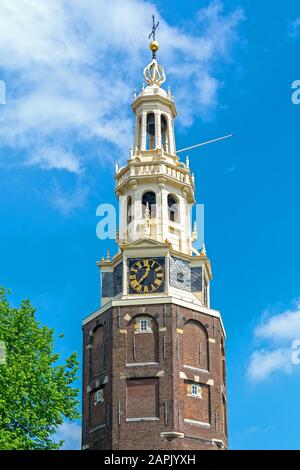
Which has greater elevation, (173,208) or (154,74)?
(154,74)

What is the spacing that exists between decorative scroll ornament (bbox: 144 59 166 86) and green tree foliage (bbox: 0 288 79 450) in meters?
24.2

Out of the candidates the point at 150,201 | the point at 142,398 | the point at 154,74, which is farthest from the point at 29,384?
the point at 154,74

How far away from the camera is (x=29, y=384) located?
2266 inches

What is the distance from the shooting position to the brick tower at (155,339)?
64500mm

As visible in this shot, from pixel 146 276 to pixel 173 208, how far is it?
718cm

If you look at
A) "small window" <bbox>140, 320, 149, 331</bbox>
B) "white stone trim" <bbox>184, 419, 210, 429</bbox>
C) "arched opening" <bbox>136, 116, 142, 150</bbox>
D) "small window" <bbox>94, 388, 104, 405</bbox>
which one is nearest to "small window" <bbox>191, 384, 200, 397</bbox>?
"white stone trim" <bbox>184, 419, 210, 429</bbox>

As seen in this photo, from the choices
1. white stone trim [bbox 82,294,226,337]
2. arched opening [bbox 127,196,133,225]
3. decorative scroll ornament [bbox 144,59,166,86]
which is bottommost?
white stone trim [bbox 82,294,226,337]

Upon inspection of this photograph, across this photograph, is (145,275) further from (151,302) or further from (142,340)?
(142,340)

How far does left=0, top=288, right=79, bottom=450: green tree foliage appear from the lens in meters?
56.3

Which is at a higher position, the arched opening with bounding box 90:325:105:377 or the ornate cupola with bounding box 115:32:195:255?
the ornate cupola with bounding box 115:32:195:255

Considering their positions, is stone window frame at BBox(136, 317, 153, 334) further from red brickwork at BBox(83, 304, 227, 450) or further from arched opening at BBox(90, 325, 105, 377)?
arched opening at BBox(90, 325, 105, 377)

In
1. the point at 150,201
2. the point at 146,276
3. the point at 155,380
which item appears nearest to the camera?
the point at 155,380
